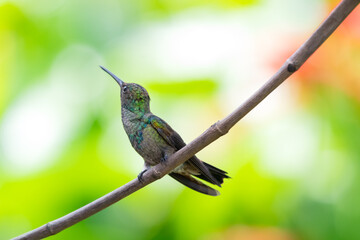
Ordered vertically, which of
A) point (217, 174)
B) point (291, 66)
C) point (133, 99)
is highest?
point (133, 99)

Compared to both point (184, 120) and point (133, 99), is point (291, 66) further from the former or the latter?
point (184, 120)

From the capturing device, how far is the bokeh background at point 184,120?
2.65 metres

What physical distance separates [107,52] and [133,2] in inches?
18.3

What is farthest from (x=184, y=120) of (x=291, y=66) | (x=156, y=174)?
(x=291, y=66)

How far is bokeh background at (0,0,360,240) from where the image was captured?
8.70 feet

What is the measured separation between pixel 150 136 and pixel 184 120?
1322mm

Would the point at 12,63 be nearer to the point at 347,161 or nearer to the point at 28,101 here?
the point at 28,101

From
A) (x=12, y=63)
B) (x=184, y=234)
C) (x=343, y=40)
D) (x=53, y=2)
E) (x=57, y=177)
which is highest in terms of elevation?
(x=53, y=2)

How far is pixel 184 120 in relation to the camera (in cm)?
282

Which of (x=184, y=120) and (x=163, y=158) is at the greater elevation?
(x=184, y=120)

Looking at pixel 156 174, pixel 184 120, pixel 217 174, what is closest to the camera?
pixel 156 174

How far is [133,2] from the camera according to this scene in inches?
134

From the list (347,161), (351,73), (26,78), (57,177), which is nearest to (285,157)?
(347,161)

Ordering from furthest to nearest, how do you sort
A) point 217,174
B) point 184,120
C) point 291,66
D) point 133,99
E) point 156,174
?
point 184,120 < point 133,99 < point 217,174 < point 156,174 < point 291,66
